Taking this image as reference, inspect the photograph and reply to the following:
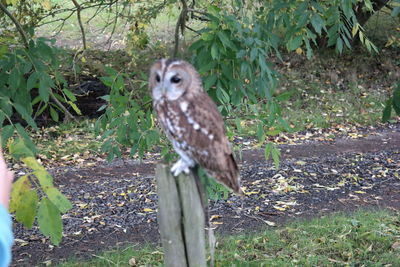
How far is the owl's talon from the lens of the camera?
235 cm

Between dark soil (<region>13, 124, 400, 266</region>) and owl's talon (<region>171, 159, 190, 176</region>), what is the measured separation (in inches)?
127

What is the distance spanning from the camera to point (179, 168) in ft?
7.83

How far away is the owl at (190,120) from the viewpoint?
238 cm

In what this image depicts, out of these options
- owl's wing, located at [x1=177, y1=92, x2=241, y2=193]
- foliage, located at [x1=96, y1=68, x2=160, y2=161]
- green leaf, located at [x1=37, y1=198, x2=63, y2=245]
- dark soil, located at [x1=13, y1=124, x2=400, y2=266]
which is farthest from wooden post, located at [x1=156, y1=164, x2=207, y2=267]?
dark soil, located at [x1=13, y1=124, x2=400, y2=266]

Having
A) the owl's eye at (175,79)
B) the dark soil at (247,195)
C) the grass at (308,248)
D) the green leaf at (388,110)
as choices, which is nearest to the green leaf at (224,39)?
the green leaf at (388,110)

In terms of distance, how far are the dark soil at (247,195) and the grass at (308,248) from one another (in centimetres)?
44

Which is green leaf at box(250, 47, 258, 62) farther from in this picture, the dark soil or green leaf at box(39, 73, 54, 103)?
the dark soil

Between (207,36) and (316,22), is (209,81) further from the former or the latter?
(316,22)

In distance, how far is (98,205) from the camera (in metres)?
6.63

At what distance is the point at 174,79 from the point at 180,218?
25.1 inches

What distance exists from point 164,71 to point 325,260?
300 centimetres

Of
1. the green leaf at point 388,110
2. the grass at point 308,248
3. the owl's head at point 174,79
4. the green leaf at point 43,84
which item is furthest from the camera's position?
the grass at point 308,248

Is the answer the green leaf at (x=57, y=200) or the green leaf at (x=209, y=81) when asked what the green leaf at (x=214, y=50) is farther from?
the green leaf at (x=57, y=200)

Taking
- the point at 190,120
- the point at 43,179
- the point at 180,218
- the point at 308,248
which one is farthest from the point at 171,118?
the point at 308,248
